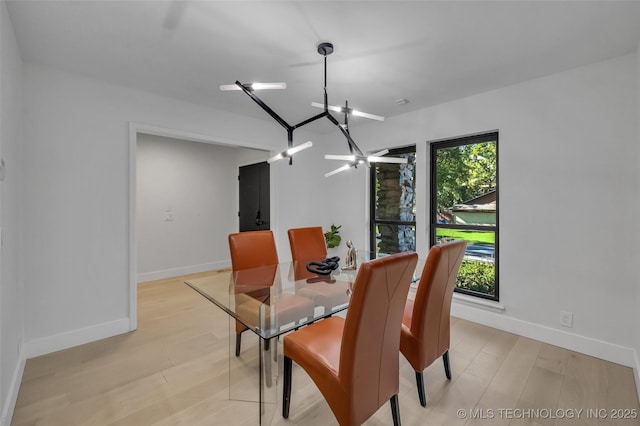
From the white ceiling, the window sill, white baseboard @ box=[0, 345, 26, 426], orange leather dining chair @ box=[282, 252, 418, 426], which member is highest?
the white ceiling

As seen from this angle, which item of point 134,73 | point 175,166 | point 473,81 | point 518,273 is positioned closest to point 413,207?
point 518,273

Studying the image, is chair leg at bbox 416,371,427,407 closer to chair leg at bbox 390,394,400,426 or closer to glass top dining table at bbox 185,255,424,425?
chair leg at bbox 390,394,400,426

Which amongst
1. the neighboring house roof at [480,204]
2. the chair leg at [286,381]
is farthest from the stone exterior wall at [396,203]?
the chair leg at [286,381]

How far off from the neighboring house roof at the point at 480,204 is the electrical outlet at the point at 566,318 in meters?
1.10

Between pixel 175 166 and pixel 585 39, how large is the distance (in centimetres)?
532

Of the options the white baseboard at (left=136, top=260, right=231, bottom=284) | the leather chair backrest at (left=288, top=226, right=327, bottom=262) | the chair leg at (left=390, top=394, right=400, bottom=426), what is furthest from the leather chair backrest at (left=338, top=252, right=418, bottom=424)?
the white baseboard at (left=136, top=260, right=231, bottom=284)

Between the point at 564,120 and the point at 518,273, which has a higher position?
the point at 564,120

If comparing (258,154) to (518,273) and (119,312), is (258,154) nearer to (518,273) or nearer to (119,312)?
(119,312)

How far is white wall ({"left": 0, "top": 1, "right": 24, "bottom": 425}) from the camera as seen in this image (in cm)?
160

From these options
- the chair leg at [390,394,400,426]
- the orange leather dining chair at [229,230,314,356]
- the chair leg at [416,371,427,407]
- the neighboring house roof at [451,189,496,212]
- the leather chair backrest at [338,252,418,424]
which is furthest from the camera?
the neighboring house roof at [451,189,496,212]

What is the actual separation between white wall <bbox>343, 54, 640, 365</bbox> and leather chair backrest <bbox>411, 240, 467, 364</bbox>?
1359mm

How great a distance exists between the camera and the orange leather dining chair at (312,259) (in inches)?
77.8

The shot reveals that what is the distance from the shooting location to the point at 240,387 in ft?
6.33

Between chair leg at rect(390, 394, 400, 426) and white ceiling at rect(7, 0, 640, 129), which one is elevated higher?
white ceiling at rect(7, 0, 640, 129)
